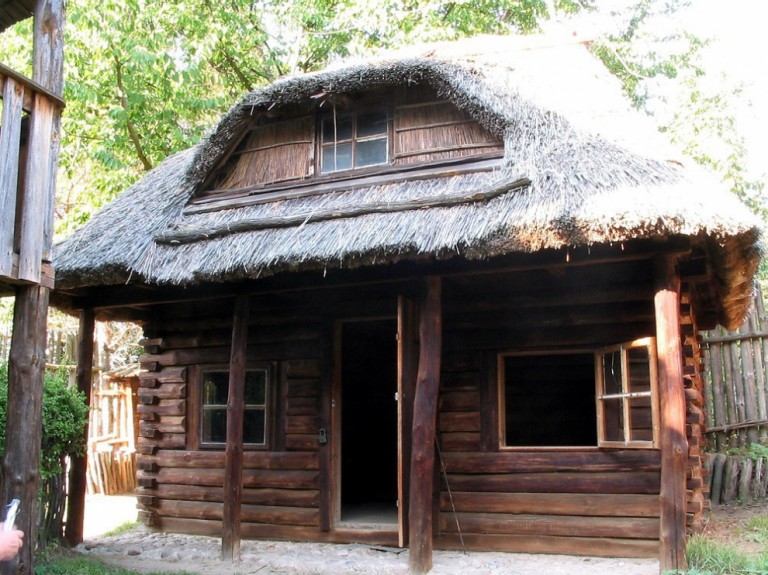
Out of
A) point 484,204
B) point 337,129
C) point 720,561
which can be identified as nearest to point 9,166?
point 484,204

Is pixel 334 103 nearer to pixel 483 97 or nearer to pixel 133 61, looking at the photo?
pixel 483 97

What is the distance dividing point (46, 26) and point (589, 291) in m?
5.46

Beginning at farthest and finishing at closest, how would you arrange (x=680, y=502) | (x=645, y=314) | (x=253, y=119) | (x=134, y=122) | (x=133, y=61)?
(x=134, y=122), (x=133, y=61), (x=253, y=119), (x=645, y=314), (x=680, y=502)

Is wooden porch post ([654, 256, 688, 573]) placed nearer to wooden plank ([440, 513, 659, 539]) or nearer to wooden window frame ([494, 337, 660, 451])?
wooden window frame ([494, 337, 660, 451])

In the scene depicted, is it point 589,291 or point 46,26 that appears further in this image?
point 589,291

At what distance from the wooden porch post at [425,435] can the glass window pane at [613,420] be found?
1.83 metres

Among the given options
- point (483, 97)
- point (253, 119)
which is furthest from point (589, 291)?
point (253, 119)

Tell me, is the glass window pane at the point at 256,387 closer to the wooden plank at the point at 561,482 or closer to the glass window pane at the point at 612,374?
the wooden plank at the point at 561,482

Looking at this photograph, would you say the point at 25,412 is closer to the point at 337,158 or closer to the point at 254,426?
the point at 254,426

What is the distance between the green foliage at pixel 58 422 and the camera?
6.82 meters

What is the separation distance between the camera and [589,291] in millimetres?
7402

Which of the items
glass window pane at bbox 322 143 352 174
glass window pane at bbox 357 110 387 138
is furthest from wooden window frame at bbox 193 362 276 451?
glass window pane at bbox 357 110 387 138

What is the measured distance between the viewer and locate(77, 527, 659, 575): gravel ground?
261 inches

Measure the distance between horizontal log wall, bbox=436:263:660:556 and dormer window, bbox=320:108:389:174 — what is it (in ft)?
6.13
